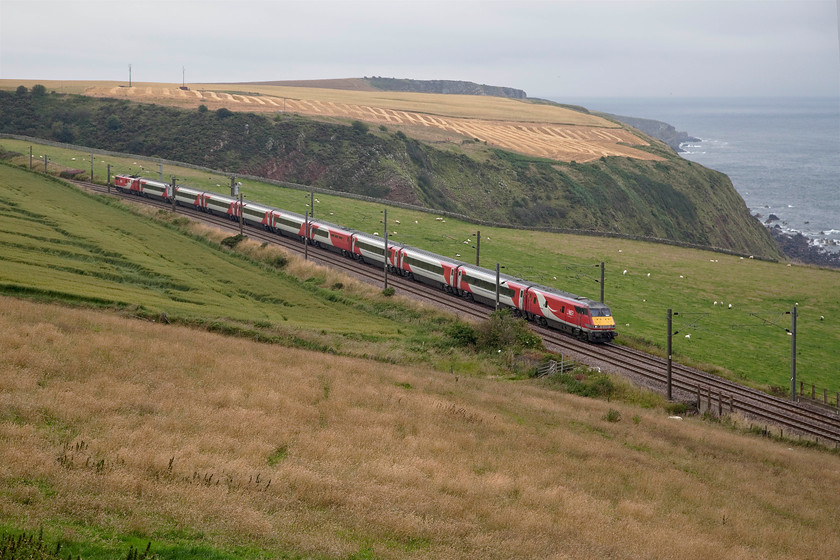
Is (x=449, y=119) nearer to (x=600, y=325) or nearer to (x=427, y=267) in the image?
(x=427, y=267)

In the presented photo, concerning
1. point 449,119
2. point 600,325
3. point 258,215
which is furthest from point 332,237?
point 449,119

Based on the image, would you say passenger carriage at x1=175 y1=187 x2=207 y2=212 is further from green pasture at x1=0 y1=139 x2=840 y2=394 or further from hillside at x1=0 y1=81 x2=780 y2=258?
hillside at x1=0 y1=81 x2=780 y2=258

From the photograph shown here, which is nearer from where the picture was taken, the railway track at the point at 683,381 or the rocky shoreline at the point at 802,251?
the railway track at the point at 683,381

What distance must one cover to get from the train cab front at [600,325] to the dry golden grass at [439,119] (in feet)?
304

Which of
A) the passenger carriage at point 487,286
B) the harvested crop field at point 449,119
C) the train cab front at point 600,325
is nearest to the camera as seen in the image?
the train cab front at point 600,325

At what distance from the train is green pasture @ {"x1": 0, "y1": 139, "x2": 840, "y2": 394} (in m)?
3.71

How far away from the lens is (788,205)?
6978 inches

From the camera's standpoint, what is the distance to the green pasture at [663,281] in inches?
1866

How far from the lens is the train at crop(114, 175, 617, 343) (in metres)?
46.5

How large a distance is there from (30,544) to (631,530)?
12.7m

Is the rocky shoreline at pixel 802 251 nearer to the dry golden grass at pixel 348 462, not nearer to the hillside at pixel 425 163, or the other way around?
the hillside at pixel 425 163

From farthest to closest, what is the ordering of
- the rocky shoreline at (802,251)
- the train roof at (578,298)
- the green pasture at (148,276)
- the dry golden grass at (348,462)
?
the rocky shoreline at (802,251) → the train roof at (578,298) → the green pasture at (148,276) → the dry golden grass at (348,462)

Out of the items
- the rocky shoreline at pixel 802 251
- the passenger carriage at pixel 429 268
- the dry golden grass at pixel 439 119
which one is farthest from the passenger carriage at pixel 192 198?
the rocky shoreline at pixel 802 251

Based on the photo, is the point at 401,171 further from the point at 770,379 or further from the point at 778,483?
the point at 778,483
